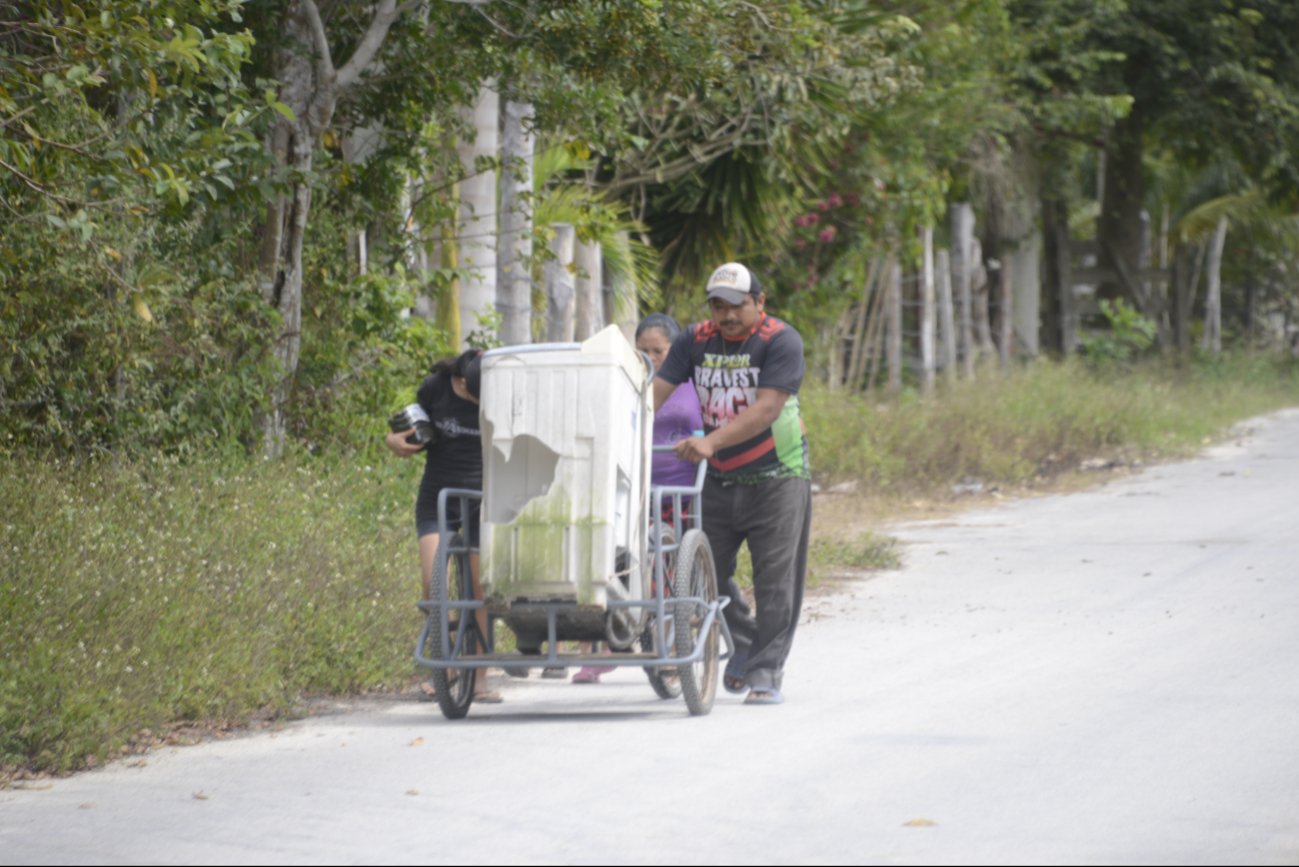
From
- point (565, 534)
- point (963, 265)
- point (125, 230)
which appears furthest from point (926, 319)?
point (565, 534)

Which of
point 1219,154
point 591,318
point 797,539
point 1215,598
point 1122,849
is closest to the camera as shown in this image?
point 1122,849

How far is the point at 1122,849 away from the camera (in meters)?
5.50

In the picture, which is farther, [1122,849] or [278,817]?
[278,817]

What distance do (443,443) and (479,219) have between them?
5056 mm

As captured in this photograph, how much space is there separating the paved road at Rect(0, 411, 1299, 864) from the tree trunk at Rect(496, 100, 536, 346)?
12.3ft

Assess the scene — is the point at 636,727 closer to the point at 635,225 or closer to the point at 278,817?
the point at 278,817

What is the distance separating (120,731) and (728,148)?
10630mm

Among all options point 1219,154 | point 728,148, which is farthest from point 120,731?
point 1219,154

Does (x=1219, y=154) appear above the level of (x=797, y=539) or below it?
above

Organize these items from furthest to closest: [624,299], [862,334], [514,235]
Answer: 1. [862,334]
2. [624,299]
3. [514,235]

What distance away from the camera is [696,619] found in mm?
7852

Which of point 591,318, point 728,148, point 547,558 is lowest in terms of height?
point 547,558

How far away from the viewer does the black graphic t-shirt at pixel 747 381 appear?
7.99 metres

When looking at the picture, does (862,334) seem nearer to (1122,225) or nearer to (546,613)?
(1122,225)
